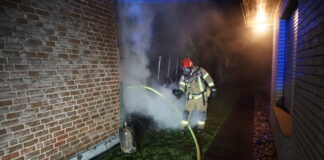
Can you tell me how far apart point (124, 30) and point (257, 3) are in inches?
167

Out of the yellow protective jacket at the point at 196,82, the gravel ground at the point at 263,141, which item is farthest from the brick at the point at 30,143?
the gravel ground at the point at 263,141

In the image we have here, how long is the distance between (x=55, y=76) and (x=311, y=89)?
12.1 feet

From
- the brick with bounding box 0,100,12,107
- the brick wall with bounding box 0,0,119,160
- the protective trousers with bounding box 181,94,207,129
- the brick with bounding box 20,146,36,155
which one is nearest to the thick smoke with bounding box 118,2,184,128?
the protective trousers with bounding box 181,94,207,129

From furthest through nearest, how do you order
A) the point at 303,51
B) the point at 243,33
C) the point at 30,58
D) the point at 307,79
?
1. the point at 243,33
2. the point at 30,58
3. the point at 303,51
4. the point at 307,79

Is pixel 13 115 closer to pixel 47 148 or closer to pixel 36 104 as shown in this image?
pixel 36 104

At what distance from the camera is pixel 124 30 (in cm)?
639

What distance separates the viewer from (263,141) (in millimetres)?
4629

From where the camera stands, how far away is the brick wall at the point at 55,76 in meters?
2.60

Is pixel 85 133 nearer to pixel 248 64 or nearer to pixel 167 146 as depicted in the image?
pixel 167 146

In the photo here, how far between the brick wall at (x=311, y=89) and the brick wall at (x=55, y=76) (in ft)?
11.8

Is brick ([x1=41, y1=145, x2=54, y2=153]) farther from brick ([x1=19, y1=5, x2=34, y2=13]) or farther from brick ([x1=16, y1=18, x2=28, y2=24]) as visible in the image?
brick ([x1=19, y1=5, x2=34, y2=13])

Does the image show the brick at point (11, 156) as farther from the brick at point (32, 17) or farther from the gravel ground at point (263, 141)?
the gravel ground at point (263, 141)

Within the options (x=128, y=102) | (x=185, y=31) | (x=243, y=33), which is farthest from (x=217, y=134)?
(x=243, y=33)

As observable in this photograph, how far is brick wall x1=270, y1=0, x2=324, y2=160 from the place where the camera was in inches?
59.5
